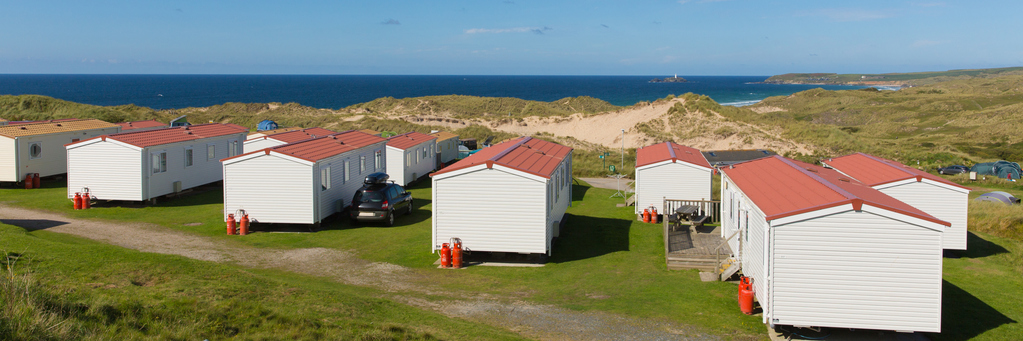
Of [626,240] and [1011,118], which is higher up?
[1011,118]

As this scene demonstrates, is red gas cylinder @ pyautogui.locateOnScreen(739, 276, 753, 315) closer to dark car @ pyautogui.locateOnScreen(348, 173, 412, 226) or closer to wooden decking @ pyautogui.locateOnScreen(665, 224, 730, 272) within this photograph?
wooden decking @ pyautogui.locateOnScreen(665, 224, 730, 272)

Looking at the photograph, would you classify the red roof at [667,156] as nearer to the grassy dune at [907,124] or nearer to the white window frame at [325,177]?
the white window frame at [325,177]

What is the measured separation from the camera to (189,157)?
22.5 m

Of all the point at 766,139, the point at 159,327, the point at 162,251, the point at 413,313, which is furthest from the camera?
the point at 766,139

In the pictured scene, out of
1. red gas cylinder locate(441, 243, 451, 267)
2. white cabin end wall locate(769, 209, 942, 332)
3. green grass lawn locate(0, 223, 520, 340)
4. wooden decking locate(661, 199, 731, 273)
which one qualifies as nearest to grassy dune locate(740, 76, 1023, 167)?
wooden decking locate(661, 199, 731, 273)

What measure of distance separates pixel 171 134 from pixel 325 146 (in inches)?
263


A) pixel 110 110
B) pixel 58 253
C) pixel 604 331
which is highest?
pixel 110 110

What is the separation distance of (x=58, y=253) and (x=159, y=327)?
19.7 ft

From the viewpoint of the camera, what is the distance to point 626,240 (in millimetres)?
17078

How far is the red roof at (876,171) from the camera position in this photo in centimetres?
1517

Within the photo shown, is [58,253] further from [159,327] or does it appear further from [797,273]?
[797,273]

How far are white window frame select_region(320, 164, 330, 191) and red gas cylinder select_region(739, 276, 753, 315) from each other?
39.1 feet

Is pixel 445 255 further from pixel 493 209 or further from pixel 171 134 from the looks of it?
pixel 171 134

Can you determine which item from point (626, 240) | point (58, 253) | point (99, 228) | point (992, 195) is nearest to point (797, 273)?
point (626, 240)
